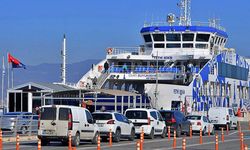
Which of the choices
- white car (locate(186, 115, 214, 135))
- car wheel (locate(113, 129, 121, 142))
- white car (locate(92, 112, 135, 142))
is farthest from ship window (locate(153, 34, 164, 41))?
car wheel (locate(113, 129, 121, 142))

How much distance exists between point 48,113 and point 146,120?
8.70m

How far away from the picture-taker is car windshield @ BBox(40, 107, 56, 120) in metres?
28.5

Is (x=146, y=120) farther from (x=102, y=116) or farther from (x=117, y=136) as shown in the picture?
(x=102, y=116)

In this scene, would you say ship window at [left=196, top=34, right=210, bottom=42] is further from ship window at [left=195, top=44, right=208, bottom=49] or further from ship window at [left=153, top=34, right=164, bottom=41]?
ship window at [left=153, top=34, right=164, bottom=41]

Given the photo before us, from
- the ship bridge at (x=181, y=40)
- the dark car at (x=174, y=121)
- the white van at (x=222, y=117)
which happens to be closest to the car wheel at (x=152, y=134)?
the dark car at (x=174, y=121)

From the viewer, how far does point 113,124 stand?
105ft

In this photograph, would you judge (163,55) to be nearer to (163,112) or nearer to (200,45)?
(200,45)

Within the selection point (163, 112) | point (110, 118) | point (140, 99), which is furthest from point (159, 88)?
point (110, 118)

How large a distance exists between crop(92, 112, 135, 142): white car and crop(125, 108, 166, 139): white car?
8.85ft

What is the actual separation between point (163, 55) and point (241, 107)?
15536 mm

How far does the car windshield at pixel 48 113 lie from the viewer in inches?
1122

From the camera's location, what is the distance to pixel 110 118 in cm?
3234

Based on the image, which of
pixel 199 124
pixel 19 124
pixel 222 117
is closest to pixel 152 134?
pixel 19 124

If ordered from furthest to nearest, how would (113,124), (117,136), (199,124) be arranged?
(199,124) < (117,136) < (113,124)
